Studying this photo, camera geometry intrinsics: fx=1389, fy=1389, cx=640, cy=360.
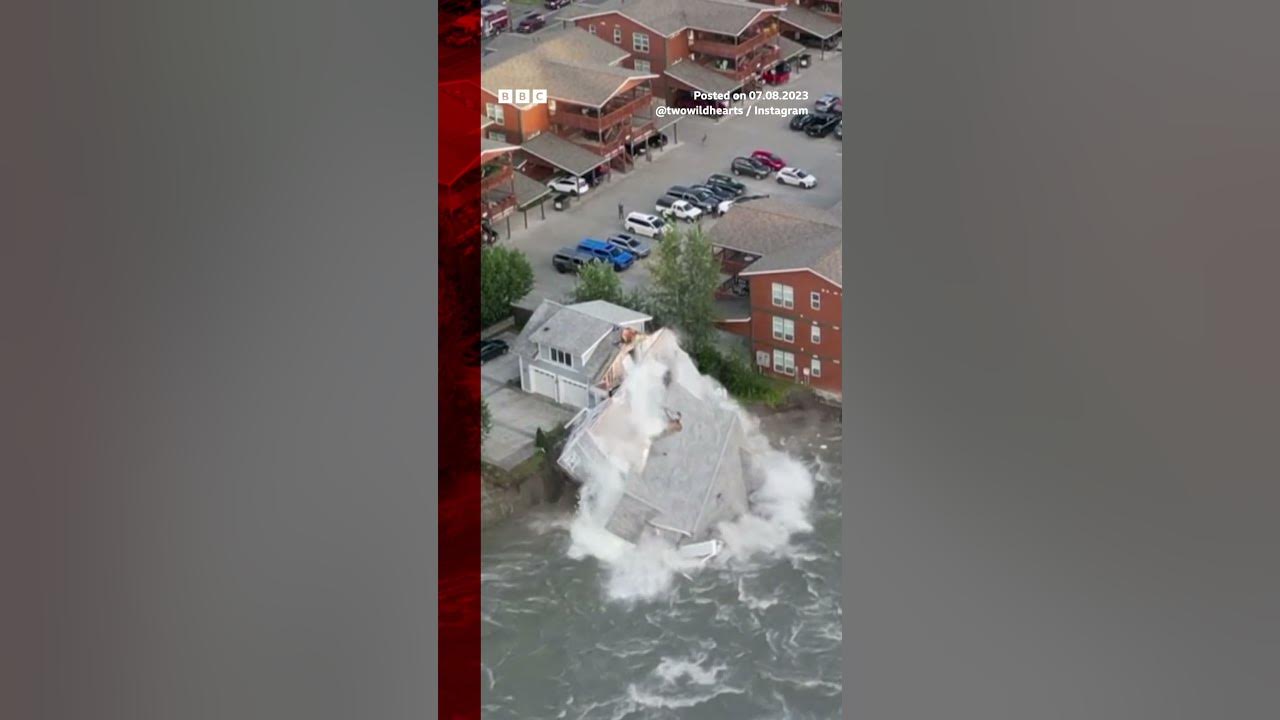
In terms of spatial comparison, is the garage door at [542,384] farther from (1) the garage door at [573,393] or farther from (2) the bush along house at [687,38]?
(2) the bush along house at [687,38]

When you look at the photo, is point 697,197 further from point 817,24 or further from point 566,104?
point 817,24

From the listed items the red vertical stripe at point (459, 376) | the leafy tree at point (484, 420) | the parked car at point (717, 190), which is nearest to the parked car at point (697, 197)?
the parked car at point (717, 190)

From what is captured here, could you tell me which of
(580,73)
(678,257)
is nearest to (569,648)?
(678,257)

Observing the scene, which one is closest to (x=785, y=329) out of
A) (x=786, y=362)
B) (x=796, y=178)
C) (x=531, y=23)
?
(x=786, y=362)

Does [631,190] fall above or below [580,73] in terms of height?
below

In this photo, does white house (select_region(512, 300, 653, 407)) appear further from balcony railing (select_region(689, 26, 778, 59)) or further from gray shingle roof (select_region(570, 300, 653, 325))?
balcony railing (select_region(689, 26, 778, 59))

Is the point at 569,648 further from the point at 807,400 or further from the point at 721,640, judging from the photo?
the point at 807,400
